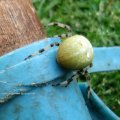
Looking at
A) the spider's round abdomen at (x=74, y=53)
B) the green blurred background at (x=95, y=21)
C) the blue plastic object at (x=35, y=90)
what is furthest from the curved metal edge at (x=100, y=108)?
the green blurred background at (x=95, y=21)

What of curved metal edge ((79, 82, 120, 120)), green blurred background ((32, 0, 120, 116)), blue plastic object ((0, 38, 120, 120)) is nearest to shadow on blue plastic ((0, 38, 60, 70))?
blue plastic object ((0, 38, 120, 120))

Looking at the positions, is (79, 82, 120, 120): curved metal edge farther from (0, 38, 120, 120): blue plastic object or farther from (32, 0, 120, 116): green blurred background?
(32, 0, 120, 116): green blurred background

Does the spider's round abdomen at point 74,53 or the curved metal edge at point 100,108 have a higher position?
the spider's round abdomen at point 74,53

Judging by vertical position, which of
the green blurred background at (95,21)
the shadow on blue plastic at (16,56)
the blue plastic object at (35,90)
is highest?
the shadow on blue plastic at (16,56)

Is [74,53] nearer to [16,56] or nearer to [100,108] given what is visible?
[16,56]

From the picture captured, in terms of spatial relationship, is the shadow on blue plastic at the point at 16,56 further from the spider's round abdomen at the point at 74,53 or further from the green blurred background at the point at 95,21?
the green blurred background at the point at 95,21

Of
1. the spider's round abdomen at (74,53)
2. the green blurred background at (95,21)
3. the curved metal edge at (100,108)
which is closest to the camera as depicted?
the spider's round abdomen at (74,53)

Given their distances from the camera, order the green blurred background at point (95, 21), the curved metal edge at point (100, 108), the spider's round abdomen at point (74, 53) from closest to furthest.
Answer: the spider's round abdomen at point (74, 53)
the curved metal edge at point (100, 108)
the green blurred background at point (95, 21)

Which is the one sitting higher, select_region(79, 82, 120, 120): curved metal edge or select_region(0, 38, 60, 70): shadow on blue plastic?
select_region(0, 38, 60, 70): shadow on blue plastic
